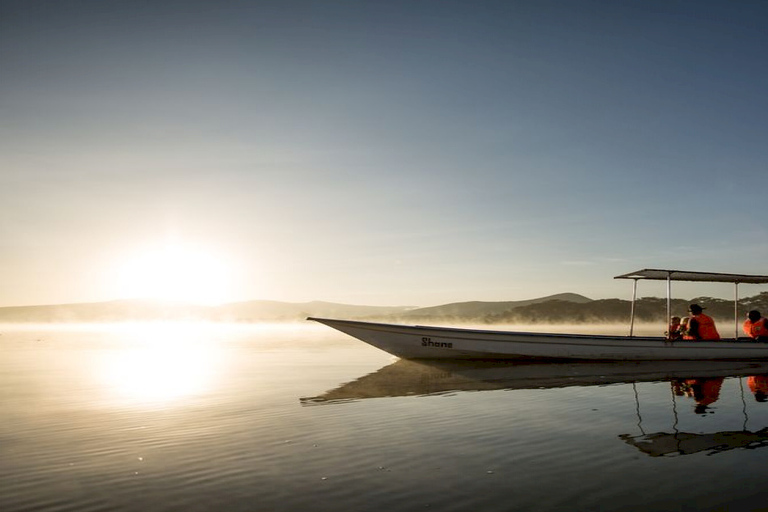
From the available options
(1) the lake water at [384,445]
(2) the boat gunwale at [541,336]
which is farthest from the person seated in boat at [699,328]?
(1) the lake water at [384,445]

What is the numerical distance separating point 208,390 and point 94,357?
15.5m

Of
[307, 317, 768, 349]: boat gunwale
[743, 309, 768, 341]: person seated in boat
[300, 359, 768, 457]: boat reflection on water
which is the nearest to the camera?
[300, 359, 768, 457]: boat reflection on water

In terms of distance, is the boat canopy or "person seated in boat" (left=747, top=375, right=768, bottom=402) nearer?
"person seated in boat" (left=747, top=375, right=768, bottom=402)

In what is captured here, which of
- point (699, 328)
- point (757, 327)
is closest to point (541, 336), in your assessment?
point (699, 328)

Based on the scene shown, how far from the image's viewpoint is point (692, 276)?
2531cm

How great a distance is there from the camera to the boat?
22750 millimetres

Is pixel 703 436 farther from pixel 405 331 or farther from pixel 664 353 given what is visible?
pixel 664 353

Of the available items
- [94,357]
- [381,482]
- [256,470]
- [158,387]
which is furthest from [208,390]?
[94,357]

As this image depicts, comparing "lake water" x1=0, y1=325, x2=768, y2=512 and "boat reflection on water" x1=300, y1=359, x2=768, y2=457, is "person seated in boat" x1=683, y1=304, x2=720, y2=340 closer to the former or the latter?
"boat reflection on water" x1=300, y1=359, x2=768, y2=457

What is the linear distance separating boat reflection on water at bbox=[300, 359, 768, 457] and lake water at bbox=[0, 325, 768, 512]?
0.08 meters

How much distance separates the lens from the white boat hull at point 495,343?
74.6 feet

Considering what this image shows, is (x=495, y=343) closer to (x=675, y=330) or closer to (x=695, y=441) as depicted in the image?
(x=675, y=330)

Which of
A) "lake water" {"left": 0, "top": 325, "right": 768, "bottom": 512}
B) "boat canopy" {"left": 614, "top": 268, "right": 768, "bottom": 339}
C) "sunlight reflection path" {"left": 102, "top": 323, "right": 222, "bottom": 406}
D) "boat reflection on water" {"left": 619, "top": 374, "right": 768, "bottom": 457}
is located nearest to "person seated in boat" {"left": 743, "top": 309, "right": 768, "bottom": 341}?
"boat canopy" {"left": 614, "top": 268, "right": 768, "bottom": 339}

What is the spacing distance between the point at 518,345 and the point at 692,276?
899cm
